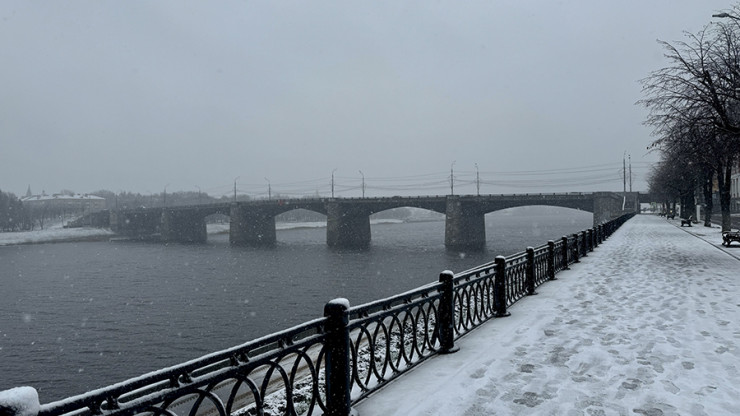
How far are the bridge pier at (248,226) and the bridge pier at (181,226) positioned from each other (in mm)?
13560

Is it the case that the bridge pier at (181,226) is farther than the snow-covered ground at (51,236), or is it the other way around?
the bridge pier at (181,226)

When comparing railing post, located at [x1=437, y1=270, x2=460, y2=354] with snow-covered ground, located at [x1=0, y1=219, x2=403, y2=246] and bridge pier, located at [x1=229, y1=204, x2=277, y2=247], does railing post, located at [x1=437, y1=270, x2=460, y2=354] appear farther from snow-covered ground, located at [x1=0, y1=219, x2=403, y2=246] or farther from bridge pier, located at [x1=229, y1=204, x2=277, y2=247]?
snow-covered ground, located at [x1=0, y1=219, x2=403, y2=246]

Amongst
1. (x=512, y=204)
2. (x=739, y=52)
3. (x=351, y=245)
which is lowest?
(x=351, y=245)

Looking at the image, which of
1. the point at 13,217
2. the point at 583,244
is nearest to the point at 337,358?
the point at 583,244

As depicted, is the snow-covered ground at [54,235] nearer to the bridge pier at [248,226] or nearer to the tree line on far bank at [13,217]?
the tree line on far bank at [13,217]

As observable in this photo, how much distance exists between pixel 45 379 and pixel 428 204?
56.1 meters

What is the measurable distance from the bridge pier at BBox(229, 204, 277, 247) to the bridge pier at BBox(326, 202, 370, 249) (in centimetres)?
1210

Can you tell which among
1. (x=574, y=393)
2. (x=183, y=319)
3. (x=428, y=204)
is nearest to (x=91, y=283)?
(x=183, y=319)

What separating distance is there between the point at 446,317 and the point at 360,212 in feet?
211

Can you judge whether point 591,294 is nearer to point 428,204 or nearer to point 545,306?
point 545,306

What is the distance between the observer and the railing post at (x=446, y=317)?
720 cm

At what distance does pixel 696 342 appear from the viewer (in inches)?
290


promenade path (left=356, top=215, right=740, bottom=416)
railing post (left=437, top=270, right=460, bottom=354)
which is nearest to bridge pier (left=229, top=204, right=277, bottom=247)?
promenade path (left=356, top=215, right=740, bottom=416)

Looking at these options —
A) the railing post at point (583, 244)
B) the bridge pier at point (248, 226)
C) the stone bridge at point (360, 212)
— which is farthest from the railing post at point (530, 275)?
the bridge pier at point (248, 226)
